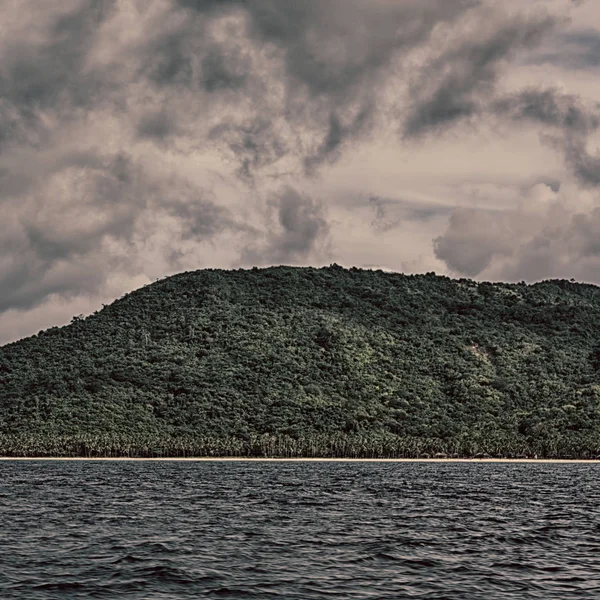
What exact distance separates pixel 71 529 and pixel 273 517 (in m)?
18.0

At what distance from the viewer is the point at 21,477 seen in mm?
145875

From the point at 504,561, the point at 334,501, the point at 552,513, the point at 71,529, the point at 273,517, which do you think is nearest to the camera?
the point at 504,561

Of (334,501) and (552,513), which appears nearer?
(552,513)

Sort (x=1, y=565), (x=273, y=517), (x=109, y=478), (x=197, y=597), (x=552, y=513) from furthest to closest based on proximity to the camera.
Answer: (x=109, y=478) → (x=552, y=513) → (x=273, y=517) → (x=1, y=565) → (x=197, y=597)

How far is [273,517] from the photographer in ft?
250

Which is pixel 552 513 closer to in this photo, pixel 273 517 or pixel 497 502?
pixel 497 502

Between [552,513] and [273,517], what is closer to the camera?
[273,517]

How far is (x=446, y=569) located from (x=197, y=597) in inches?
573

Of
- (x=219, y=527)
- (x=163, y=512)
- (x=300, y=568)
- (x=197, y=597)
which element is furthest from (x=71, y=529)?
→ (x=197, y=597)

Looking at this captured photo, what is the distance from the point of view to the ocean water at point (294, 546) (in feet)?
141

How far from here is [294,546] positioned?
56844mm

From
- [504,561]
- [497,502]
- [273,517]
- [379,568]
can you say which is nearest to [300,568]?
[379,568]

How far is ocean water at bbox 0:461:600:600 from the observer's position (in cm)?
4297

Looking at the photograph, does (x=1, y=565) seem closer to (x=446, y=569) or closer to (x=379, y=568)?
(x=379, y=568)
